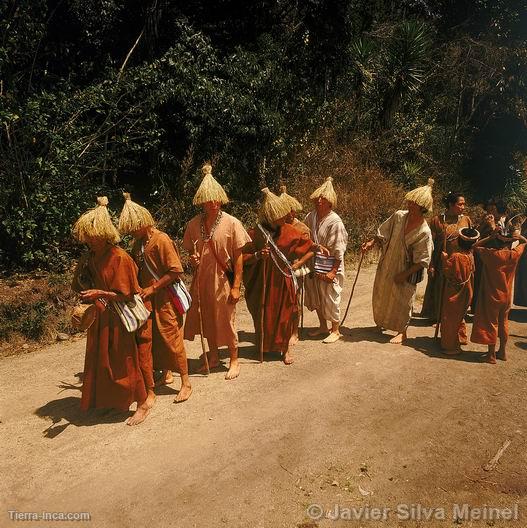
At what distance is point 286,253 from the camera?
17.9ft

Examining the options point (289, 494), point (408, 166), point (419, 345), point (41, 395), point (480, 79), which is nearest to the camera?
point (289, 494)

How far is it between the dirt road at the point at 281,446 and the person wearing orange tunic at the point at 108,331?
0.99 ft

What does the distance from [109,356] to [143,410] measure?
1.91 ft

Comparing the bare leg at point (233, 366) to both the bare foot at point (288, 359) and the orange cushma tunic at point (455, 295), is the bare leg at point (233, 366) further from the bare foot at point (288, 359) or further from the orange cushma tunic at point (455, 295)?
the orange cushma tunic at point (455, 295)

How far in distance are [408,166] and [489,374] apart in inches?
434

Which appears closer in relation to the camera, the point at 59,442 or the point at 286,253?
the point at 59,442

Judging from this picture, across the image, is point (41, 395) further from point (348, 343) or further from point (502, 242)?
point (502, 242)

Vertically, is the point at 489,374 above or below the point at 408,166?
below

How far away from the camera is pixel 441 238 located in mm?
6516

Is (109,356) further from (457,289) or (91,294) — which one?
(457,289)

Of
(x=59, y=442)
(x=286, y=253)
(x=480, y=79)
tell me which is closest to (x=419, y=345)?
(x=286, y=253)

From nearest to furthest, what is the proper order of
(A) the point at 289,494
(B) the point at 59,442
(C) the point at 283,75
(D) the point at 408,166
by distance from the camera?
→ (A) the point at 289,494 → (B) the point at 59,442 → (C) the point at 283,75 → (D) the point at 408,166

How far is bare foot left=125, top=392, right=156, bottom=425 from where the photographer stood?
429 cm

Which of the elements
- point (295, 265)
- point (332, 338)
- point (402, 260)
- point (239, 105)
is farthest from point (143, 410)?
point (239, 105)
